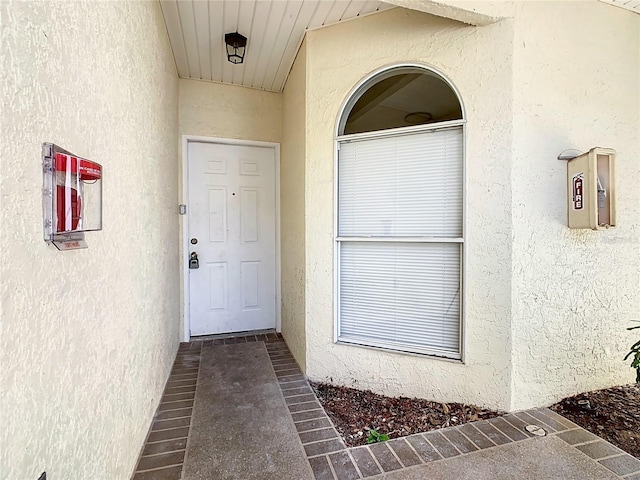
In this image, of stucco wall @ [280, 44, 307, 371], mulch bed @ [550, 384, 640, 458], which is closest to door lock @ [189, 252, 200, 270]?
stucco wall @ [280, 44, 307, 371]

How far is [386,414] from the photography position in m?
2.16

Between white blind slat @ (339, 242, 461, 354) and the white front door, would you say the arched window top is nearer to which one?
white blind slat @ (339, 242, 461, 354)

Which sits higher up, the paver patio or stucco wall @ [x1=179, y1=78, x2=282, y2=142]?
stucco wall @ [x1=179, y1=78, x2=282, y2=142]

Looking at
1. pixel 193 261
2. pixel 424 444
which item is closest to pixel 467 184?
pixel 424 444

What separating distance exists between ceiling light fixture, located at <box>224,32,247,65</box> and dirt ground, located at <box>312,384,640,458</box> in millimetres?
2762

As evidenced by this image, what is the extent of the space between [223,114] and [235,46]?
94 cm

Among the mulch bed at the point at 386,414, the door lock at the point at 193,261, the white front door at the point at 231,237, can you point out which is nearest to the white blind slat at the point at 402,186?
the mulch bed at the point at 386,414

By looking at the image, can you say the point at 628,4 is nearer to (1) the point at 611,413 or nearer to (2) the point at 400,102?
(2) the point at 400,102

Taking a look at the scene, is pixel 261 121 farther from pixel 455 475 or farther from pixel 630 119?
pixel 455 475

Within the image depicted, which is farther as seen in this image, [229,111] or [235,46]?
[229,111]

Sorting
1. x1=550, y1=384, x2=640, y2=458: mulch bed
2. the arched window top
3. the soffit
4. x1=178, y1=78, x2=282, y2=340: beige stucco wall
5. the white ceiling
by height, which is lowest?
x1=550, y1=384, x2=640, y2=458: mulch bed

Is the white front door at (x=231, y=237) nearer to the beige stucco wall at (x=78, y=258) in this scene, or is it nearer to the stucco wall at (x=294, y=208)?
the stucco wall at (x=294, y=208)

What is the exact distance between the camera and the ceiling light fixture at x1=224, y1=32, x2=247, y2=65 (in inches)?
102

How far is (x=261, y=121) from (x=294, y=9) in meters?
1.40
